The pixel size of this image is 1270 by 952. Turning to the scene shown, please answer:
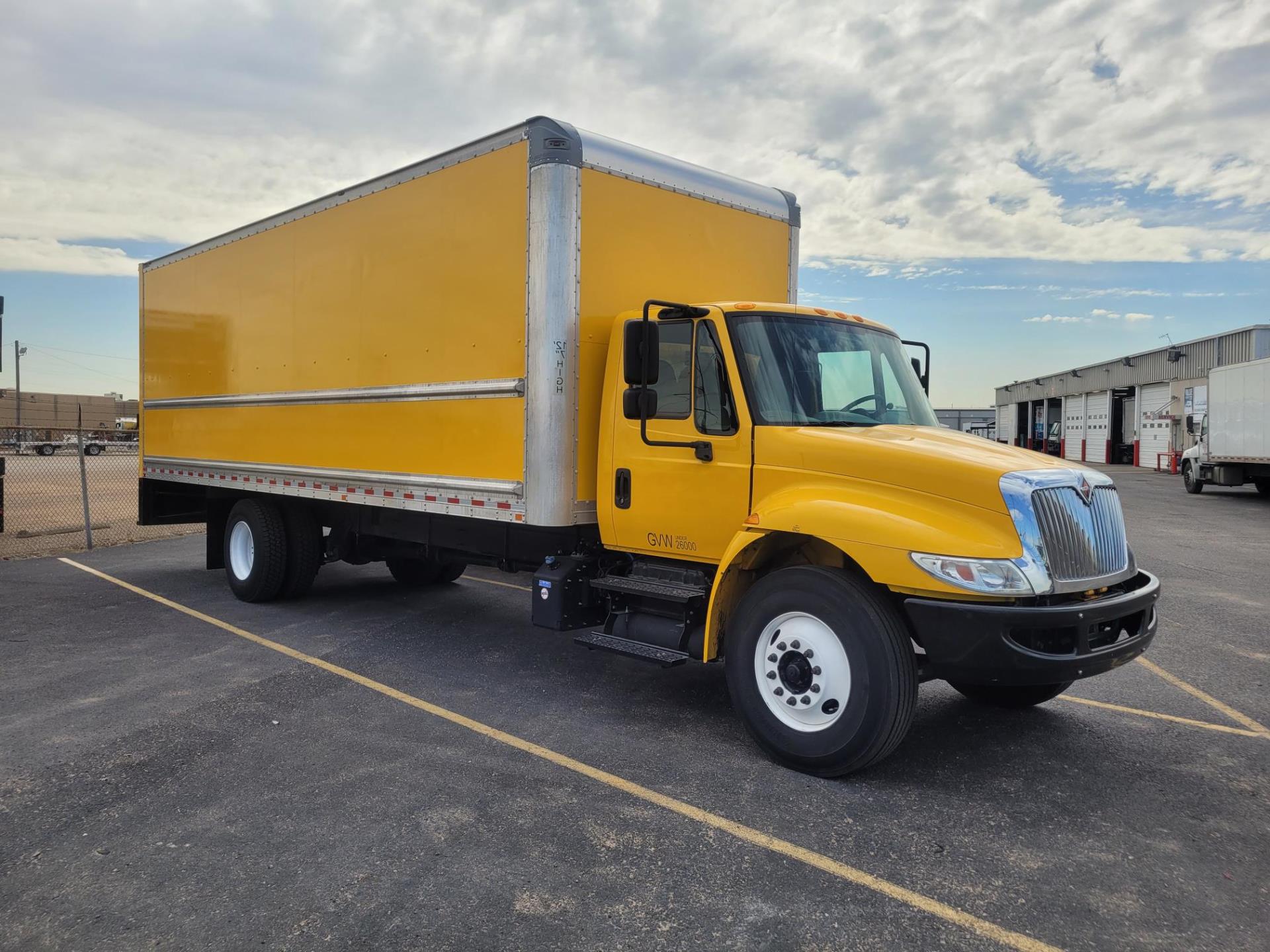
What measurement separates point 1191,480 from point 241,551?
25.0 m

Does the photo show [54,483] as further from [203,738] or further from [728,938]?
[728,938]

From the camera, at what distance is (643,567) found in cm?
568

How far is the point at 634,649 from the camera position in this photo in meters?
5.25

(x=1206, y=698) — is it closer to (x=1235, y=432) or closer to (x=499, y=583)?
(x=499, y=583)

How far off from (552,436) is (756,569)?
5.15 ft

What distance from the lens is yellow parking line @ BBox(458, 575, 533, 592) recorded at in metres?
10.0

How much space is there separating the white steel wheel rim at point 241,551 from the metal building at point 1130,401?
93.5 ft

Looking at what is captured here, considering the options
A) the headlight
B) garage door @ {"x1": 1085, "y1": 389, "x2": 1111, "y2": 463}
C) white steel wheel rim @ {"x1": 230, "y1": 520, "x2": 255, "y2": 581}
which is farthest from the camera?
garage door @ {"x1": 1085, "y1": 389, "x2": 1111, "y2": 463}

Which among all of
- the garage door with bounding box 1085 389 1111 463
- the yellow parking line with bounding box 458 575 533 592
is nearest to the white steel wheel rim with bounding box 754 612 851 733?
the yellow parking line with bounding box 458 575 533 592

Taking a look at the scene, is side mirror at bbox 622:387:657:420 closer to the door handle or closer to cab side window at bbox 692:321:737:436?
cab side window at bbox 692:321:737:436

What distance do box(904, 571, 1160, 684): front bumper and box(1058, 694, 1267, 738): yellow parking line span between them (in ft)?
5.42

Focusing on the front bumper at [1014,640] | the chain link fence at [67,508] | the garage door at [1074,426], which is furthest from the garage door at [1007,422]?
the front bumper at [1014,640]

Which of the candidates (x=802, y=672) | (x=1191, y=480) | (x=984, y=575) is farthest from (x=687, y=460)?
(x=1191, y=480)

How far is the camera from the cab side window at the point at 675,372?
5.19 metres
